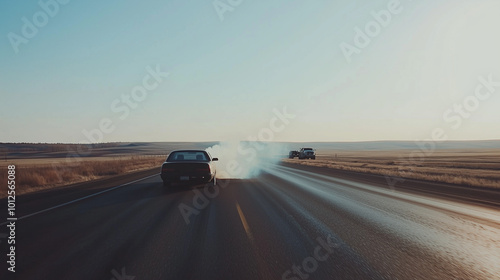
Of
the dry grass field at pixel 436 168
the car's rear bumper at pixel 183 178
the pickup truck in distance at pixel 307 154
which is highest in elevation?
the pickup truck in distance at pixel 307 154

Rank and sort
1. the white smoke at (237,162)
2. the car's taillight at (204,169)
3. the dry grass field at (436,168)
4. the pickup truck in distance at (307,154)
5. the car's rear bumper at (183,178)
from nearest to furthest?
the car's rear bumper at (183,178) < the car's taillight at (204,169) < the dry grass field at (436,168) < the white smoke at (237,162) < the pickup truck in distance at (307,154)

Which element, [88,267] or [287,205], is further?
[287,205]

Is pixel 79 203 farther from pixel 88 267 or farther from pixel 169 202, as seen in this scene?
pixel 88 267

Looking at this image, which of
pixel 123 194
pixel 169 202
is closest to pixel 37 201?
pixel 123 194

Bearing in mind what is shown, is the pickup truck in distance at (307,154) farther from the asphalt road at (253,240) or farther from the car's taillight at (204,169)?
the asphalt road at (253,240)

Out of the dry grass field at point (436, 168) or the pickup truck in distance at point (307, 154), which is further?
the pickup truck in distance at point (307, 154)

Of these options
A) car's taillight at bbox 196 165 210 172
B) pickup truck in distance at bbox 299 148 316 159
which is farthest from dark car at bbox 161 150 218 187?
pickup truck in distance at bbox 299 148 316 159

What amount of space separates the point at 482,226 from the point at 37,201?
11917mm

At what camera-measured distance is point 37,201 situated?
11.6 m

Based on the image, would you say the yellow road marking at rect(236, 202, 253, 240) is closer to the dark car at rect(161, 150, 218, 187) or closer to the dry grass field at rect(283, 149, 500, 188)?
the dark car at rect(161, 150, 218, 187)

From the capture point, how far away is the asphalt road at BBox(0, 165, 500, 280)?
4.82 meters

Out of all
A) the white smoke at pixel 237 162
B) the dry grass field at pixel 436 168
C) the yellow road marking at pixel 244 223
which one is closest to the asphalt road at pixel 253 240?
the yellow road marking at pixel 244 223

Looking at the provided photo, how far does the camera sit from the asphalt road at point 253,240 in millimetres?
4816

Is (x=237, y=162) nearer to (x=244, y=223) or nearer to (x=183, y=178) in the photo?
(x=183, y=178)
